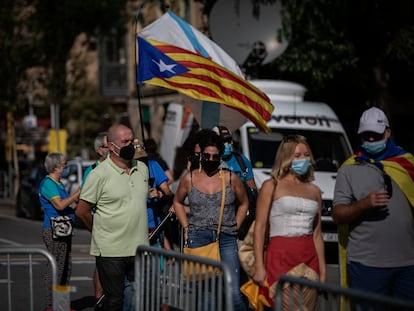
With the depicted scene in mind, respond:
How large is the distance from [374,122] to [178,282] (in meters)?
1.75

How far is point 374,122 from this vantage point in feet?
23.1

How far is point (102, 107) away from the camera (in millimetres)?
49031

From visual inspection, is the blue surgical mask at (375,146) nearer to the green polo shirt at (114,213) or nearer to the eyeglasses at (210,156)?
the eyeglasses at (210,156)

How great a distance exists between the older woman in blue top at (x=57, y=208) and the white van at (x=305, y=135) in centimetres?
598

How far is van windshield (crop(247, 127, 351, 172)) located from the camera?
16.5m

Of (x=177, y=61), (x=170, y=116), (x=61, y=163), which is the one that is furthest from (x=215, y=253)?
(x=170, y=116)

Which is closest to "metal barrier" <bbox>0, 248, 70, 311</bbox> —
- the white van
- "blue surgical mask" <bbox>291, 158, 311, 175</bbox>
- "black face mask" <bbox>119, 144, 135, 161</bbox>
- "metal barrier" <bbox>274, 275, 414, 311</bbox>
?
"black face mask" <bbox>119, 144, 135, 161</bbox>

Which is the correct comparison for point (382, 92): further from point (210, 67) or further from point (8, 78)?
point (8, 78)

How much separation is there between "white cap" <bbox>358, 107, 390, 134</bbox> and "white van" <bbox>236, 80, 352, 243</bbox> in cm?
868

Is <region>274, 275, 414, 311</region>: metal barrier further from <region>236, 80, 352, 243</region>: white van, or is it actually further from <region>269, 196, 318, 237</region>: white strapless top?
<region>236, 80, 352, 243</region>: white van

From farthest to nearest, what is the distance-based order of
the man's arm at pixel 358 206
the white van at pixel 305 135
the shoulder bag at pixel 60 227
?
the white van at pixel 305 135
the shoulder bag at pixel 60 227
the man's arm at pixel 358 206

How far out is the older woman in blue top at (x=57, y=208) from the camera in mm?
9961

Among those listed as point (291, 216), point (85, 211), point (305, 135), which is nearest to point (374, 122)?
point (291, 216)

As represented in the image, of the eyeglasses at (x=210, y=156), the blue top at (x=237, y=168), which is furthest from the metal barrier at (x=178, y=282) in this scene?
the blue top at (x=237, y=168)
